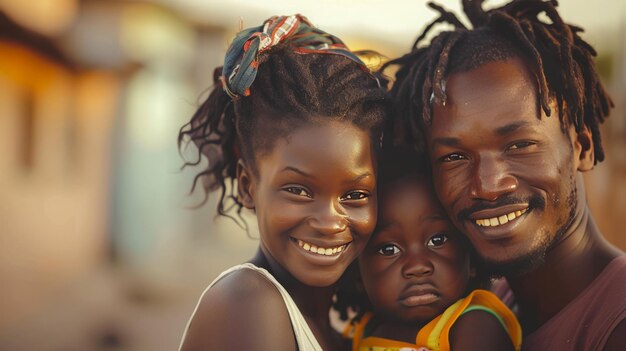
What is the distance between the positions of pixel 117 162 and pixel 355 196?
30.2 ft

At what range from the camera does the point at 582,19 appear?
393 inches

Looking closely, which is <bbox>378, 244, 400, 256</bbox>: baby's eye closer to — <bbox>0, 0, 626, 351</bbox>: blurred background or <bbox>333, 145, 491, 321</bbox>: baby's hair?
<bbox>333, 145, 491, 321</bbox>: baby's hair

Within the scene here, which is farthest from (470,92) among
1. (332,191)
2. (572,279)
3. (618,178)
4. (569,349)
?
(618,178)

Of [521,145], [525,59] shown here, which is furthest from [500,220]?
[525,59]

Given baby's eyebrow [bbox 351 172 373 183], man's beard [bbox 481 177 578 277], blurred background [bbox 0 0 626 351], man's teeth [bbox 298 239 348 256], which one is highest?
baby's eyebrow [bbox 351 172 373 183]

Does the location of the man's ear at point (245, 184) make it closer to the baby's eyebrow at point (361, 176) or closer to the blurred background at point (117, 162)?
the baby's eyebrow at point (361, 176)

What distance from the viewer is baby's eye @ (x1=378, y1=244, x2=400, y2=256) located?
297 cm

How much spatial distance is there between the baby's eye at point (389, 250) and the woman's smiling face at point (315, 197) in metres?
0.27

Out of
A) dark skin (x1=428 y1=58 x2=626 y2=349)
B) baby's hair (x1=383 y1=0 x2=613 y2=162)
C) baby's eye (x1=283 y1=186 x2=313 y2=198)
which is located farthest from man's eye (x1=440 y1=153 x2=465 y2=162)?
baby's eye (x1=283 y1=186 x2=313 y2=198)

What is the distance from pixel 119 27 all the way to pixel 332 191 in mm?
9040

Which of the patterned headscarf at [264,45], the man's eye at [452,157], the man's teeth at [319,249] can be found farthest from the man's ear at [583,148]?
the man's teeth at [319,249]

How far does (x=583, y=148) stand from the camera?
2779 mm

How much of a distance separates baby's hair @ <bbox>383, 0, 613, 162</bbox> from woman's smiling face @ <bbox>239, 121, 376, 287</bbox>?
0.36 metres

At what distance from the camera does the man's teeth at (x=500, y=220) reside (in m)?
2.63
